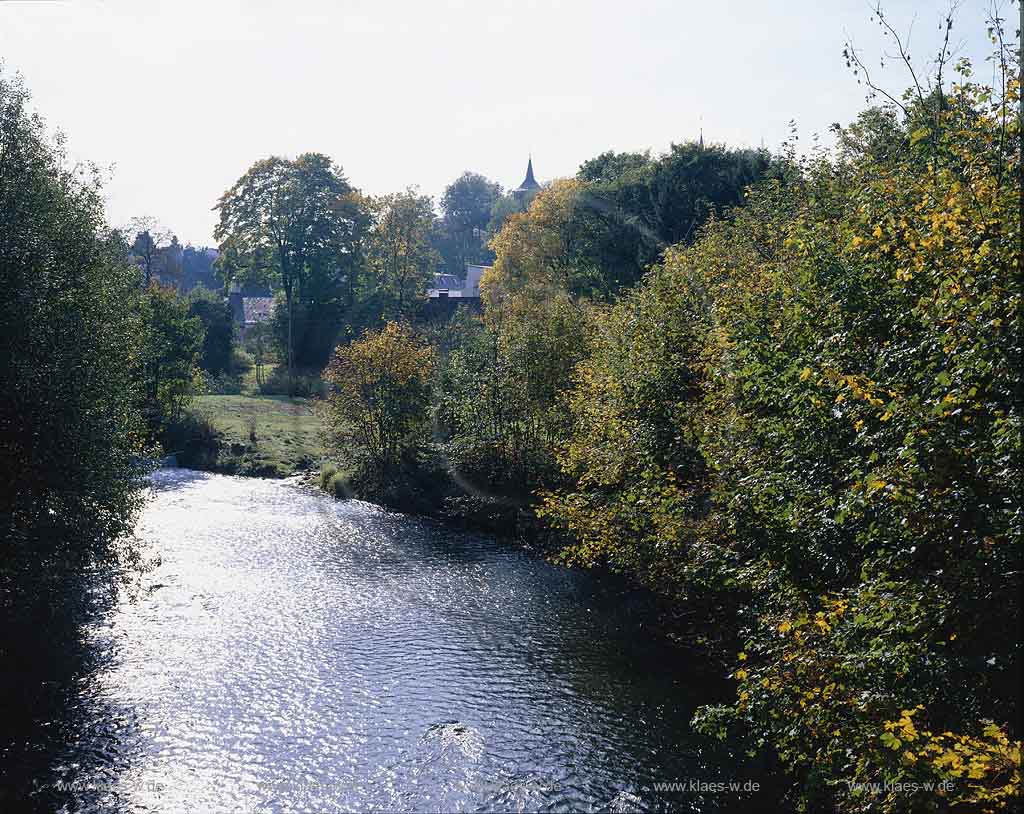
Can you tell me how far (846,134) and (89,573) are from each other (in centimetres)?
3342

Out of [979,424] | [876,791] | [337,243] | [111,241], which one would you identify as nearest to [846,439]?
[979,424]

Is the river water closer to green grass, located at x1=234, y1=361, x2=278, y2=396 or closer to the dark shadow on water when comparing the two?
the dark shadow on water

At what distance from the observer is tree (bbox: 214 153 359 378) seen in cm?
6962

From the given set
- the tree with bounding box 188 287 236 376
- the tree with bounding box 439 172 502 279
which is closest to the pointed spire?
the tree with bounding box 439 172 502 279

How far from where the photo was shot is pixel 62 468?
20094mm

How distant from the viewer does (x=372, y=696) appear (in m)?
19.6

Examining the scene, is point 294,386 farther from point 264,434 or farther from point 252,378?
point 264,434

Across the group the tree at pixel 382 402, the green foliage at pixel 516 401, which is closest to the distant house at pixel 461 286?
the tree at pixel 382 402

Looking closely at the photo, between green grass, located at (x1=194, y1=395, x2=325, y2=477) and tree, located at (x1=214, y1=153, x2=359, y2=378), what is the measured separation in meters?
9.10

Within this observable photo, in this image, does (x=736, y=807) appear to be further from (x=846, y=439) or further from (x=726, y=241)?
(x=726, y=241)

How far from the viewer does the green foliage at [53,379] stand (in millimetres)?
19078

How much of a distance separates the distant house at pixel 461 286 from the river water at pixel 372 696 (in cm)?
5281

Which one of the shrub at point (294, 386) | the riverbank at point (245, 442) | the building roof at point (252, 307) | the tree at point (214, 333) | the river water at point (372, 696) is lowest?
the river water at point (372, 696)

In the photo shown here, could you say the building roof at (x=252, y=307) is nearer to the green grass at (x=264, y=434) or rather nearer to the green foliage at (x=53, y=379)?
the green grass at (x=264, y=434)
